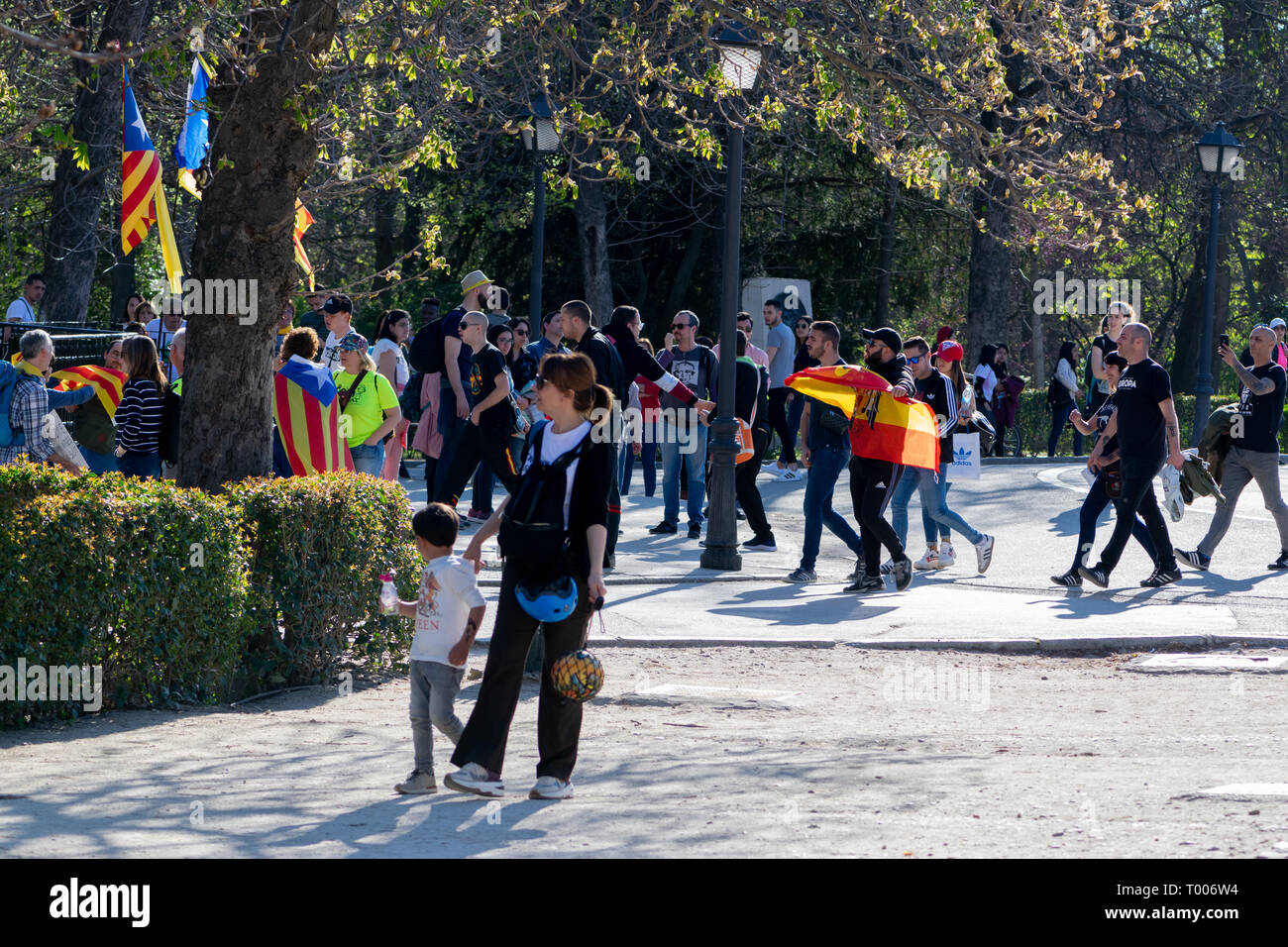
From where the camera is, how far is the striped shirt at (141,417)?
9.61 meters

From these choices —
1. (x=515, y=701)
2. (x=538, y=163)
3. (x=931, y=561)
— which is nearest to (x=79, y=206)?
(x=538, y=163)

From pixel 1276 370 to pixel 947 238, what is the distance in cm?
1911

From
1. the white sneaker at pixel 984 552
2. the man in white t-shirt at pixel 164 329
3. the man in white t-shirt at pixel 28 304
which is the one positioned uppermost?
the man in white t-shirt at pixel 28 304

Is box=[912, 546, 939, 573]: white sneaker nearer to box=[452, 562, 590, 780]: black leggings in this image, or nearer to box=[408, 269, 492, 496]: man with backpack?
box=[408, 269, 492, 496]: man with backpack

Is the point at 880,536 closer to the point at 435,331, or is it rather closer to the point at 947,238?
the point at 435,331

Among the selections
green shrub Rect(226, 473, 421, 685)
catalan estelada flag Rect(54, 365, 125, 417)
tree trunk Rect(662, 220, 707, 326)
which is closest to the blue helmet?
green shrub Rect(226, 473, 421, 685)

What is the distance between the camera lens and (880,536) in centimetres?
1135

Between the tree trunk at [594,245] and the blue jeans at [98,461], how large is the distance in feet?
53.7

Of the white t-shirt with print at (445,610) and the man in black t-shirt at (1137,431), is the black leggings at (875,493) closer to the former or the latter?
the man in black t-shirt at (1137,431)

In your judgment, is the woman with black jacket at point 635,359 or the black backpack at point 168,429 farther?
the woman with black jacket at point 635,359

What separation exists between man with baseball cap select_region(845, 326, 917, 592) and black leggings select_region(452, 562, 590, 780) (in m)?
5.58

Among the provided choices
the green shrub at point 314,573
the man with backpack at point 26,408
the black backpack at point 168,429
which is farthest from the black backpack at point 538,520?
the man with backpack at point 26,408

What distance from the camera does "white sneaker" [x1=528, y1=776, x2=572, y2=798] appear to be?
5941 millimetres

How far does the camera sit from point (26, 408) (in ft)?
31.4
